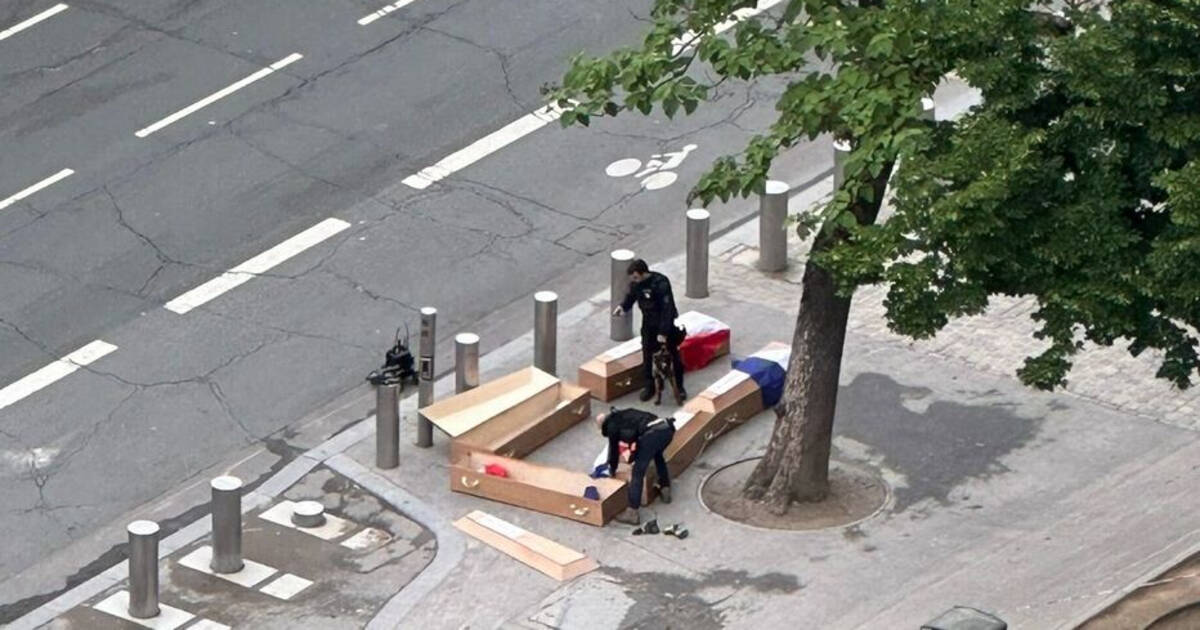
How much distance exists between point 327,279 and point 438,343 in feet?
4.67

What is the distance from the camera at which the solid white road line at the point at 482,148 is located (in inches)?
929

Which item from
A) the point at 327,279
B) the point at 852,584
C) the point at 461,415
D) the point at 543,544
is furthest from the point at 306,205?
the point at 852,584

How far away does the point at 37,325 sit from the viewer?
2117 centimetres

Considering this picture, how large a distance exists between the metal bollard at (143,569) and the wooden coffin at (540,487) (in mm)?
2666

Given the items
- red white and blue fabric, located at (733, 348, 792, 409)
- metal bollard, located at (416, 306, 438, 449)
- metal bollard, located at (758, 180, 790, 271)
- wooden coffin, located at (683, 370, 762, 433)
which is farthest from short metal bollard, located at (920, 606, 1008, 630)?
metal bollard, located at (758, 180, 790, 271)

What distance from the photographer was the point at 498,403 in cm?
1933

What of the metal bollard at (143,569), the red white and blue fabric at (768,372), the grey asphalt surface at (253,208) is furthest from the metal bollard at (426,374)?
the metal bollard at (143,569)

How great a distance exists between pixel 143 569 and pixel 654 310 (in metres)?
4.81

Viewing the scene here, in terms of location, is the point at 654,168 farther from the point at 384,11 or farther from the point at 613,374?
the point at 384,11

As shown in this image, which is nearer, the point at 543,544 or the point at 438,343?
the point at 543,544

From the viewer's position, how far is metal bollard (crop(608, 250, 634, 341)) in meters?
20.8

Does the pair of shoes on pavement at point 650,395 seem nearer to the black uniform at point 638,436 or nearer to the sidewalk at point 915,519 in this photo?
the sidewalk at point 915,519

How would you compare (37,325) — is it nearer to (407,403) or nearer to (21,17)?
(407,403)

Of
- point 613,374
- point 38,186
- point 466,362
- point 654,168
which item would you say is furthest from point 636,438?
point 38,186
